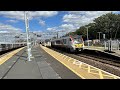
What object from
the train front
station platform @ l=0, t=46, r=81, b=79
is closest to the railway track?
station platform @ l=0, t=46, r=81, b=79

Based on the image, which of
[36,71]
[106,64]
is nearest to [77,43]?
[106,64]

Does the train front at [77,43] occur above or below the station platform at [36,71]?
above

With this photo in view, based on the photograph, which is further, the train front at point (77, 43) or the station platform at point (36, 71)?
the train front at point (77, 43)

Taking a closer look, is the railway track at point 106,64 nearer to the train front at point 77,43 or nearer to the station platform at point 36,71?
the station platform at point 36,71

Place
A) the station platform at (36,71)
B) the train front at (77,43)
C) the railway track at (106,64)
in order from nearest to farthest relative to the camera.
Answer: the station platform at (36,71) < the railway track at (106,64) < the train front at (77,43)

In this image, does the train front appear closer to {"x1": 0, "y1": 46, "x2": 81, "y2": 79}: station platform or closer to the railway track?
the railway track

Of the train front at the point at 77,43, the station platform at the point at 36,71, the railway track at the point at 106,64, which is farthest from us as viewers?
the train front at the point at 77,43

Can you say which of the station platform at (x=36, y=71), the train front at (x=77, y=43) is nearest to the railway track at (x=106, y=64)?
the station platform at (x=36, y=71)

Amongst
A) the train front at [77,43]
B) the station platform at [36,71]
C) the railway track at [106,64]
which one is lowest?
the railway track at [106,64]

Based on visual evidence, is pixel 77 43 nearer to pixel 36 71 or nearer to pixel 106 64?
pixel 106 64

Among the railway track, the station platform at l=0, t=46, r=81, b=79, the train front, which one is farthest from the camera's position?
the train front

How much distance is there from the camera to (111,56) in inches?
1347
